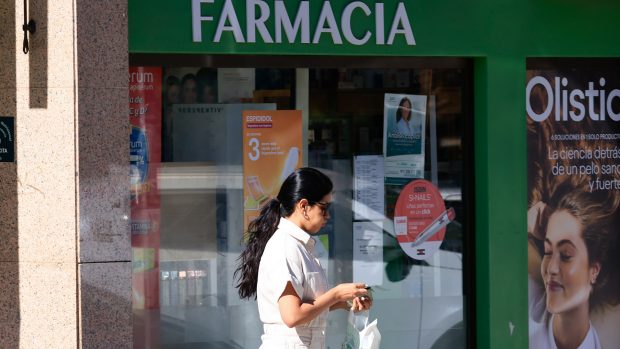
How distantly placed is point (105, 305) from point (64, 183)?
74 cm

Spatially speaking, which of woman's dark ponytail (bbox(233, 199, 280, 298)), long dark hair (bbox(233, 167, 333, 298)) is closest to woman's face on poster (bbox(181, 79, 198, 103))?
long dark hair (bbox(233, 167, 333, 298))

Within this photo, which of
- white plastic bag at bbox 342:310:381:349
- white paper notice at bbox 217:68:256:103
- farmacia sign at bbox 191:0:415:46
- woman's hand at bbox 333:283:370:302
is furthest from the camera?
white paper notice at bbox 217:68:256:103

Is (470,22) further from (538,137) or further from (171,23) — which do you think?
(171,23)

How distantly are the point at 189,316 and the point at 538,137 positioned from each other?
285cm

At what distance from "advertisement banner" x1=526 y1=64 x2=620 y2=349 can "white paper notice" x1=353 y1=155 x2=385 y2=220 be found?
111 cm

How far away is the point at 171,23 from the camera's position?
691 cm

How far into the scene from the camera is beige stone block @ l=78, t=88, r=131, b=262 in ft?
19.4

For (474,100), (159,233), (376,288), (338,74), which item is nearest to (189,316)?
(159,233)

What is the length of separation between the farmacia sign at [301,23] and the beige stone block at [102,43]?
968mm

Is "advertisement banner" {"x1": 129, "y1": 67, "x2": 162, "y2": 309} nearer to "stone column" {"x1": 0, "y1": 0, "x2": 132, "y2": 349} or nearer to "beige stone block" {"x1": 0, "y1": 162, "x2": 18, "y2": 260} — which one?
"stone column" {"x1": 0, "y1": 0, "x2": 132, "y2": 349}

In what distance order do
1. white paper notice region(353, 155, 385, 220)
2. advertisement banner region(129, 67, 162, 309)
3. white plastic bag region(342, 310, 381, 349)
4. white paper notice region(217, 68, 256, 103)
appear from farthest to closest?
white paper notice region(353, 155, 385, 220), white paper notice region(217, 68, 256, 103), advertisement banner region(129, 67, 162, 309), white plastic bag region(342, 310, 381, 349)

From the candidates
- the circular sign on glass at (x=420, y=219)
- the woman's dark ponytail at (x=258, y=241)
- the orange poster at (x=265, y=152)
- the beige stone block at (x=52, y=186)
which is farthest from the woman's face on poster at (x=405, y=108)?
the woman's dark ponytail at (x=258, y=241)

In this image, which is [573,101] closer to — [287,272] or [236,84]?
[236,84]

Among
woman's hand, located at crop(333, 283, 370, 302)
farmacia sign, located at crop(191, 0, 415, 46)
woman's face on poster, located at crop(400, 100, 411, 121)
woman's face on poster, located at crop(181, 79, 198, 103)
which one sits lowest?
woman's hand, located at crop(333, 283, 370, 302)
